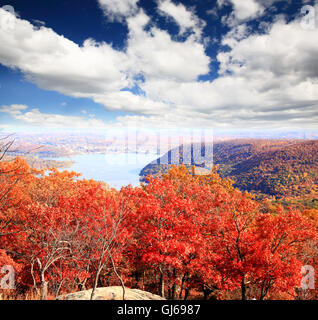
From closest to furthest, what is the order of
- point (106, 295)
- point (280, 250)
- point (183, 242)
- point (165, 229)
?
point (106, 295) < point (183, 242) < point (280, 250) < point (165, 229)

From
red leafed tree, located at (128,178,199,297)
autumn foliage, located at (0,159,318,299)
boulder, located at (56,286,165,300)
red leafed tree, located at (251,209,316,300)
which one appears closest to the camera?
boulder, located at (56,286,165,300)

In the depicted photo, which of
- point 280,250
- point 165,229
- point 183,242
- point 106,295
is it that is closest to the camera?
point 106,295

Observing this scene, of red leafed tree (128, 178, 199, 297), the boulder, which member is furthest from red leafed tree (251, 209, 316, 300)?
the boulder

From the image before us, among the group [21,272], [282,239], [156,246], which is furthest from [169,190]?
[21,272]

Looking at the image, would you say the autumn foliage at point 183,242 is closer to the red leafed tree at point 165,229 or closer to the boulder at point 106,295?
the red leafed tree at point 165,229

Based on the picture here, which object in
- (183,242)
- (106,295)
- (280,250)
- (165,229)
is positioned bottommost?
(106,295)

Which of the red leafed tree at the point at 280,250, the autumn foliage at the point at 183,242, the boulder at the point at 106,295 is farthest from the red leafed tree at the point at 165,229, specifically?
the red leafed tree at the point at 280,250

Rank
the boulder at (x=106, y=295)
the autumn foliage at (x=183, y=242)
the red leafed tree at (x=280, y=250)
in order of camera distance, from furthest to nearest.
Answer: the autumn foliage at (x=183, y=242) → the red leafed tree at (x=280, y=250) → the boulder at (x=106, y=295)

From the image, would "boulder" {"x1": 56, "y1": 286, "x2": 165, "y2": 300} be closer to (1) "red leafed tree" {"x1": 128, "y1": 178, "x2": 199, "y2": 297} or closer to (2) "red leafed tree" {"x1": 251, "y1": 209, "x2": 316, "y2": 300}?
(1) "red leafed tree" {"x1": 128, "y1": 178, "x2": 199, "y2": 297}

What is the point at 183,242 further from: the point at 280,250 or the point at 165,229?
the point at 280,250

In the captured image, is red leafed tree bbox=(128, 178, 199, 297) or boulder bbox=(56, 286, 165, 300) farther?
red leafed tree bbox=(128, 178, 199, 297)

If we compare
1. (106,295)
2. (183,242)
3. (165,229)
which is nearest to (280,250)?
(183,242)

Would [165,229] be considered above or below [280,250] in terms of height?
above
